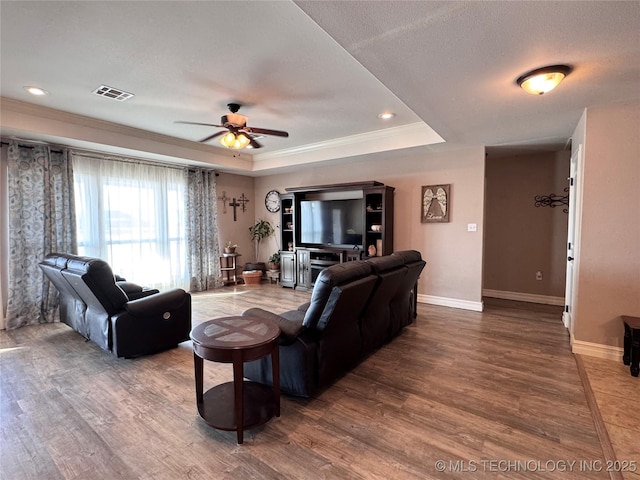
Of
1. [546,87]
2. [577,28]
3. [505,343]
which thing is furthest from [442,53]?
[505,343]

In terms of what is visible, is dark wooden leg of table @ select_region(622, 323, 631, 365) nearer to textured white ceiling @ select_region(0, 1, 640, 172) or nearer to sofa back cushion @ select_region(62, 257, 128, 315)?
textured white ceiling @ select_region(0, 1, 640, 172)

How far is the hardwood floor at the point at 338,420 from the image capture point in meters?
1.73

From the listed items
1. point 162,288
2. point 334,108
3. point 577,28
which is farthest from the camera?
point 162,288

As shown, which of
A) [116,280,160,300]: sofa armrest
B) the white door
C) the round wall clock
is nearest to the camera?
the white door

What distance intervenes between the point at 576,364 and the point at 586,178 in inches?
71.0

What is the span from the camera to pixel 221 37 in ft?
7.34

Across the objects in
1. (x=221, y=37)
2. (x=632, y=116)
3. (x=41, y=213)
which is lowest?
(x=41, y=213)

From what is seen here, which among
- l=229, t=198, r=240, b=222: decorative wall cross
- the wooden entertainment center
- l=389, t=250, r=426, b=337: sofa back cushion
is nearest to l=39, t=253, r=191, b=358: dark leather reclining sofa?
l=389, t=250, r=426, b=337: sofa back cushion

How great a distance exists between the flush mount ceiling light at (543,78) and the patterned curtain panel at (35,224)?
5.50 metres

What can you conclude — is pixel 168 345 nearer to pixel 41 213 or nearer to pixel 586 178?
pixel 41 213

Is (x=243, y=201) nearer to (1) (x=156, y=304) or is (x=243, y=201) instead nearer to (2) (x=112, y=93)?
(2) (x=112, y=93)

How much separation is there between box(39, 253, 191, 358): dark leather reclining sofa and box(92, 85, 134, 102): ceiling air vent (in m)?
1.70

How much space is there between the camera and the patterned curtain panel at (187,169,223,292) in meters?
5.96

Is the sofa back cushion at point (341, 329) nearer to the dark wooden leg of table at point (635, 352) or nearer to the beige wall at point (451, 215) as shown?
the dark wooden leg of table at point (635, 352)
